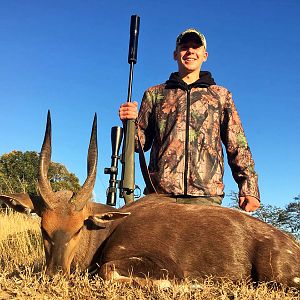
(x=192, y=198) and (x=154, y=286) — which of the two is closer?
(x=154, y=286)

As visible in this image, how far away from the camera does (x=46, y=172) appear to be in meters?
5.12

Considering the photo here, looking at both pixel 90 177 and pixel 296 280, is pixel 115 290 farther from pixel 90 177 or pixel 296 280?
pixel 296 280

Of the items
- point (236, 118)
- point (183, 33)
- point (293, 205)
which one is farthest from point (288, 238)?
point (293, 205)

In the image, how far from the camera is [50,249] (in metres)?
4.67

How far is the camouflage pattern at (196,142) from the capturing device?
6109mm

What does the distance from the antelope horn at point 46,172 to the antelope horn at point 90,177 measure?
0.81 feet

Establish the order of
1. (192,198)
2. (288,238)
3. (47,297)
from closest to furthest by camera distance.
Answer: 1. (47,297)
2. (288,238)
3. (192,198)

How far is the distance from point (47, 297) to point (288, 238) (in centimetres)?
256

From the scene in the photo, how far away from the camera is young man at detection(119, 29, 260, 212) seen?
611cm

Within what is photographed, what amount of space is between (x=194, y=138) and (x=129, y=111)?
960 millimetres

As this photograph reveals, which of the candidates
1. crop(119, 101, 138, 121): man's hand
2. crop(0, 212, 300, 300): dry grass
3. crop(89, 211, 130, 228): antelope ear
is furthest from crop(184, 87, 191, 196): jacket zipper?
crop(0, 212, 300, 300): dry grass

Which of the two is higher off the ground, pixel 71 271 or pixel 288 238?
pixel 288 238

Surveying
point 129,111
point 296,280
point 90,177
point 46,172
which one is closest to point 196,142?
point 129,111

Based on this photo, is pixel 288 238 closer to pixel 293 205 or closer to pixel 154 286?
pixel 154 286
